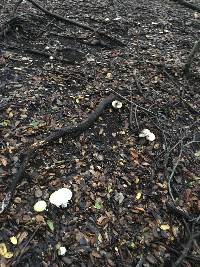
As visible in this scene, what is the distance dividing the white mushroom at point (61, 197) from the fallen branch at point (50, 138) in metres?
0.55

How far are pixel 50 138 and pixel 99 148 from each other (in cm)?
79

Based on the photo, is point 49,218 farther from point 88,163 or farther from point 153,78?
point 153,78

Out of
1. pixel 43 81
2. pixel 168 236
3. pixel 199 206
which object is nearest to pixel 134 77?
pixel 43 81

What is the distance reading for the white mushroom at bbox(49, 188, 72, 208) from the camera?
4.21m

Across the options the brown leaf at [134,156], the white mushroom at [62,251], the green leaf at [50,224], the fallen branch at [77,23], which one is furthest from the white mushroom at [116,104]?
Answer: the white mushroom at [62,251]

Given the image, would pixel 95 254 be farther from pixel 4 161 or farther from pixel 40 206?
pixel 4 161

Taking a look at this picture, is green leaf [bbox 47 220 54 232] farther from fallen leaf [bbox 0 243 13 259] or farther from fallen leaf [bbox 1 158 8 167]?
fallen leaf [bbox 1 158 8 167]

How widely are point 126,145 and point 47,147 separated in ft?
4.18

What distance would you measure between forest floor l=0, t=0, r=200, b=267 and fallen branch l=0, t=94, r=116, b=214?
0.04m

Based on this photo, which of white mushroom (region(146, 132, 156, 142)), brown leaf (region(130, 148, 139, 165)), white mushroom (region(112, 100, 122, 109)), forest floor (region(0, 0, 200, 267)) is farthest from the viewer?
white mushroom (region(112, 100, 122, 109))

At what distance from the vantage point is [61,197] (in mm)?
4227

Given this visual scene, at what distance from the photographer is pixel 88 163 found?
493 cm

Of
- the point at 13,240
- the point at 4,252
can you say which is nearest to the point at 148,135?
the point at 13,240

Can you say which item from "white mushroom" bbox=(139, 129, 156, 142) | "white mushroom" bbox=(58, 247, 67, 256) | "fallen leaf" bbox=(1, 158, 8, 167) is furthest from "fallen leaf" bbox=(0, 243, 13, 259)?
"white mushroom" bbox=(139, 129, 156, 142)
